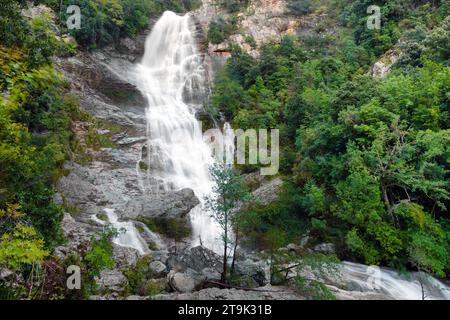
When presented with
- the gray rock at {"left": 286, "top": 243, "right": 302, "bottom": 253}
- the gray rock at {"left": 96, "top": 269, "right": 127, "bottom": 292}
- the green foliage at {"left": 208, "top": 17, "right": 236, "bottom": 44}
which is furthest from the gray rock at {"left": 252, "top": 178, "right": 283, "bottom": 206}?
the green foliage at {"left": 208, "top": 17, "right": 236, "bottom": 44}

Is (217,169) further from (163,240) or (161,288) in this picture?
(163,240)

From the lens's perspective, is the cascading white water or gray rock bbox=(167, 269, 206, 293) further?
the cascading white water

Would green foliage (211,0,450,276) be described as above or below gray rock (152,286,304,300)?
above

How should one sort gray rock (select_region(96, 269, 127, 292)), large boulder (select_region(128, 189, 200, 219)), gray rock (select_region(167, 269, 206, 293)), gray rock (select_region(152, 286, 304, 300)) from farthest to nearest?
large boulder (select_region(128, 189, 200, 219)) < gray rock (select_region(96, 269, 127, 292)) < gray rock (select_region(167, 269, 206, 293)) < gray rock (select_region(152, 286, 304, 300))

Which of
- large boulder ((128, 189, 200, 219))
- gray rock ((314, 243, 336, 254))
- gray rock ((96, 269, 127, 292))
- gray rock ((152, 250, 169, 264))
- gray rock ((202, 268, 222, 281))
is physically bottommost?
gray rock ((96, 269, 127, 292))

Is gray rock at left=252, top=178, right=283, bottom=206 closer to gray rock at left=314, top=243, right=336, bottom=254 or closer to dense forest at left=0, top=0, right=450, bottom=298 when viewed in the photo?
dense forest at left=0, top=0, right=450, bottom=298

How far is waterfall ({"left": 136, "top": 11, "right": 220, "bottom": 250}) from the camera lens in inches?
780

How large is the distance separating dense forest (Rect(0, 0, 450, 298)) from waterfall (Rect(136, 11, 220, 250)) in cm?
277

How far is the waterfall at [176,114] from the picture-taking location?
19822 millimetres

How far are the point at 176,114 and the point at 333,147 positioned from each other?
1269cm

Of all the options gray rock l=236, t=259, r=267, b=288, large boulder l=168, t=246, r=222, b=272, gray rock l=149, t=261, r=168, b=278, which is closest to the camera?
gray rock l=236, t=259, r=267, b=288

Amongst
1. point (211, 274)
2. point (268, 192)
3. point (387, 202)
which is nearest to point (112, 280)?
point (211, 274)

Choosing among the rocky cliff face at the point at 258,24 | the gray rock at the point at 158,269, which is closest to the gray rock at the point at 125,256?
the gray rock at the point at 158,269
